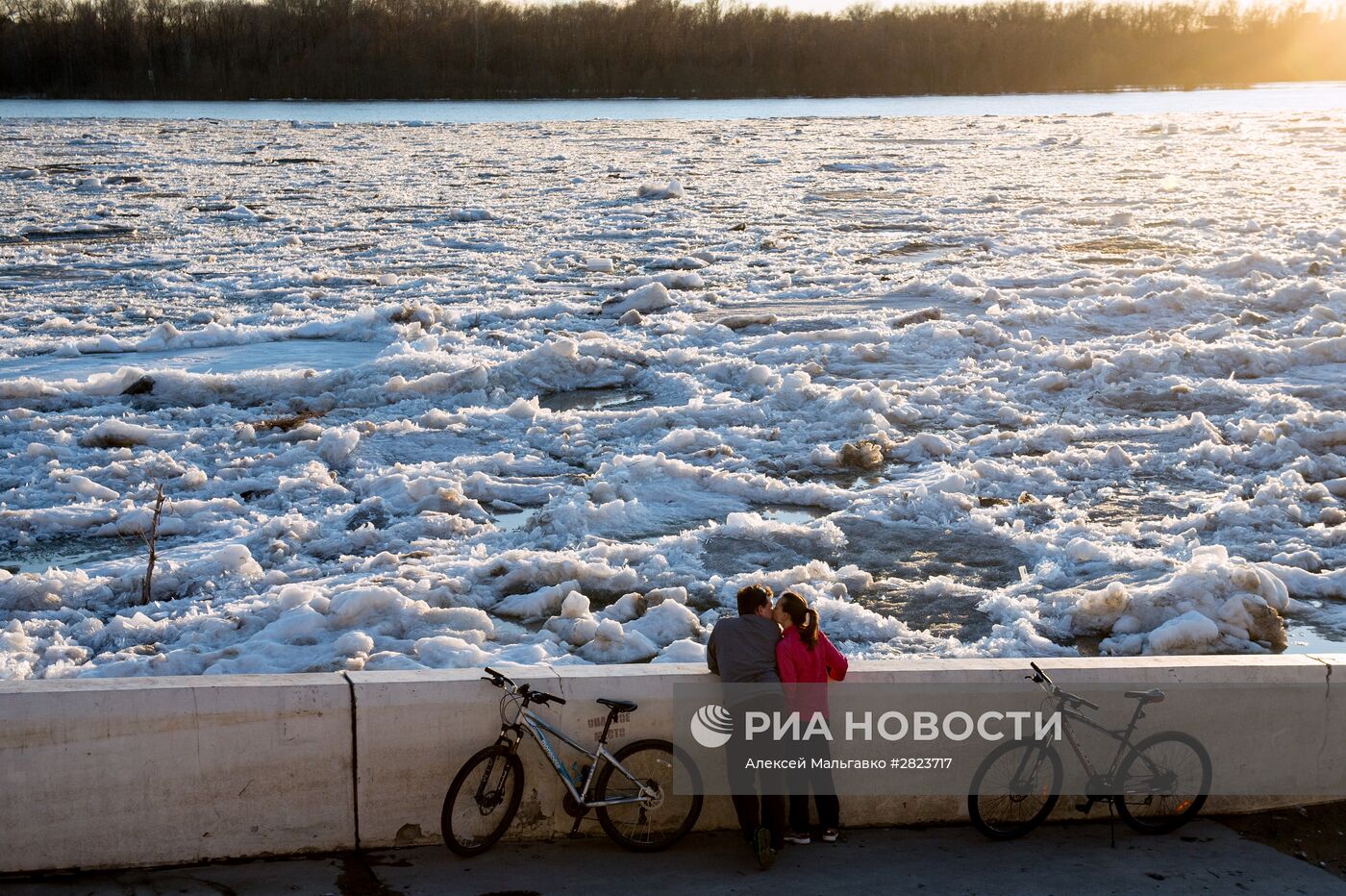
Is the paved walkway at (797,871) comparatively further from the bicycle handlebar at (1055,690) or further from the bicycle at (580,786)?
the bicycle handlebar at (1055,690)

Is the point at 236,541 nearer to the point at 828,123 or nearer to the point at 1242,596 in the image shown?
the point at 1242,596

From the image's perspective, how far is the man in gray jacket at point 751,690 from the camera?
5688mm

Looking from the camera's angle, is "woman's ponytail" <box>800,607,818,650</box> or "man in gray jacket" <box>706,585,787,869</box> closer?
"man in gray jacket" <box>706,585,787,869</box>

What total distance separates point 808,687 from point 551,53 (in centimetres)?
8555

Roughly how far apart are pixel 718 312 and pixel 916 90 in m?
73.7

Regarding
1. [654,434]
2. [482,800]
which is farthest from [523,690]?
[654,434]

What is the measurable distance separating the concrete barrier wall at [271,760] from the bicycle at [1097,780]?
201 mm

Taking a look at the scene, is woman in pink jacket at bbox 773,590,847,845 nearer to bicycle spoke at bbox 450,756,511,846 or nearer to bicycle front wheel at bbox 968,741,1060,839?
bicycle front wheel at bbox 968,741,1060,839

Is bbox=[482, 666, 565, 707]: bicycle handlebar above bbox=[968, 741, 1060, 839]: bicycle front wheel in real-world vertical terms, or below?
above

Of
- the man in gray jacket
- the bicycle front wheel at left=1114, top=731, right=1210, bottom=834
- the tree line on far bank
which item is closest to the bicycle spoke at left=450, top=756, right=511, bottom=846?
the man in gray jacket

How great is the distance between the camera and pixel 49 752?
5.28 meters

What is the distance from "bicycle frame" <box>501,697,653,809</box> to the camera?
5621 mm

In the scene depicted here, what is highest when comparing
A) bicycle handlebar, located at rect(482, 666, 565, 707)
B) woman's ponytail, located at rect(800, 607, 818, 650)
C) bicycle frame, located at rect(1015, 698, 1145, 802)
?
woman's ponytail, located at rect(800, 607, 818, 650)

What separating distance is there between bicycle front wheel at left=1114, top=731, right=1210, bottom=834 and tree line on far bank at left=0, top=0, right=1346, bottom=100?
7755 centimetres
